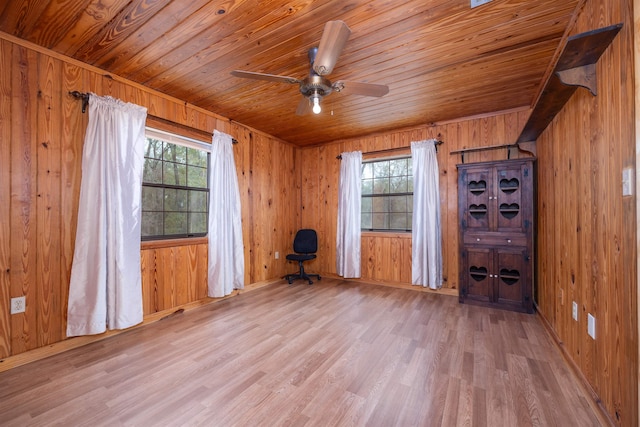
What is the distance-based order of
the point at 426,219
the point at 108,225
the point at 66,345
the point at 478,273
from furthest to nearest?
the point at 426,219 → the point at 478,273 → the point at 108,225 → the point at 66,345

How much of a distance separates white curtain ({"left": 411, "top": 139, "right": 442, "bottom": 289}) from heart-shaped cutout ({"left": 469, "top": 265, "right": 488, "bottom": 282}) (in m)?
0.45

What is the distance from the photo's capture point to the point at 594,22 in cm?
150

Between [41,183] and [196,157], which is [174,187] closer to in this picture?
[196,157]

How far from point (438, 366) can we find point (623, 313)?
1.13 meters

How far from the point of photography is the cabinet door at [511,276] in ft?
9.90

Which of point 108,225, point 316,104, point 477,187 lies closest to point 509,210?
point 477,187

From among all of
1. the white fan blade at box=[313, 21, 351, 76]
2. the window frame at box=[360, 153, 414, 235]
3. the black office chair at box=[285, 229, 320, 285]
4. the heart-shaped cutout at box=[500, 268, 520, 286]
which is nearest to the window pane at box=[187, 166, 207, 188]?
the black office chair at box=[285, 229, 320, 285]

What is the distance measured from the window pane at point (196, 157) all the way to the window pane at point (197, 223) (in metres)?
0.68

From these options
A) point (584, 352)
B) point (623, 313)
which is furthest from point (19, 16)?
point (584, 352)

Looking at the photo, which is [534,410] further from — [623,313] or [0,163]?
[0,163]

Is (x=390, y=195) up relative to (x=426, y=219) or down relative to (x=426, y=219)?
up

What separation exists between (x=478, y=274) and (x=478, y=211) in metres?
0.82

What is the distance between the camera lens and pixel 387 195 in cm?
438

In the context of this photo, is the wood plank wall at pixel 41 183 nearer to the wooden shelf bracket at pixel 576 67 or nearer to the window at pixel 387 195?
the window at pixel 387 195
